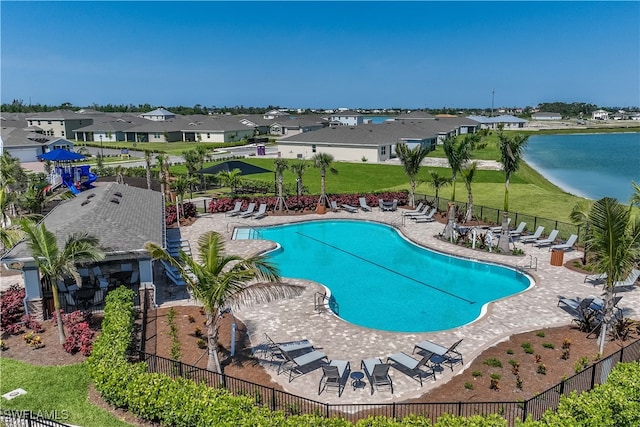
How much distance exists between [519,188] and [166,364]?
36437mm

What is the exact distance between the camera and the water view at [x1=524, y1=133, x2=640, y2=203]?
48.8 metres

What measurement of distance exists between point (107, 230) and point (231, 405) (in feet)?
33.8

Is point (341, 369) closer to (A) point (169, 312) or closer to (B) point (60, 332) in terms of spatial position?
(A) point (169, 312)

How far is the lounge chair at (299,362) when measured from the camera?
12.4 metres

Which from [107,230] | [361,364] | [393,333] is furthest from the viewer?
[107,230]

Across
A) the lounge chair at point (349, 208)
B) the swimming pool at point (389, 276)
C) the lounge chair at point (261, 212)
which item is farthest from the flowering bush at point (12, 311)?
the lounge chair at point (349, 208)

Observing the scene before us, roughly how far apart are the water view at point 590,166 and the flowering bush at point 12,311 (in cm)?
4215

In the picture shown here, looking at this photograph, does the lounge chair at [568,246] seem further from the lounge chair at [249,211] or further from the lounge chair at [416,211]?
the lounge chair at [249,211]

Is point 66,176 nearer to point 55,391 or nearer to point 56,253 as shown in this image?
point 56,253

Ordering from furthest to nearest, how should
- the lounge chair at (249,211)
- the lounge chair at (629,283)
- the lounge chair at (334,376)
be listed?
the lounge chair at (249,211)
the lounge chair at (629,283)
the lounge chair at (334,376)

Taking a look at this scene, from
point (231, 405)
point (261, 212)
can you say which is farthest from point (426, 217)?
point (231, 405)

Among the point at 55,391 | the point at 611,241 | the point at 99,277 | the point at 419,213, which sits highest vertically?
the point at 611,241

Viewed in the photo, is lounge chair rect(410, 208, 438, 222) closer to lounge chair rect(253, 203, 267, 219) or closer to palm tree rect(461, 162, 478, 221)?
palm tree rect(461, 162, 478, 221)

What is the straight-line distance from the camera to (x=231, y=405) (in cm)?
952
